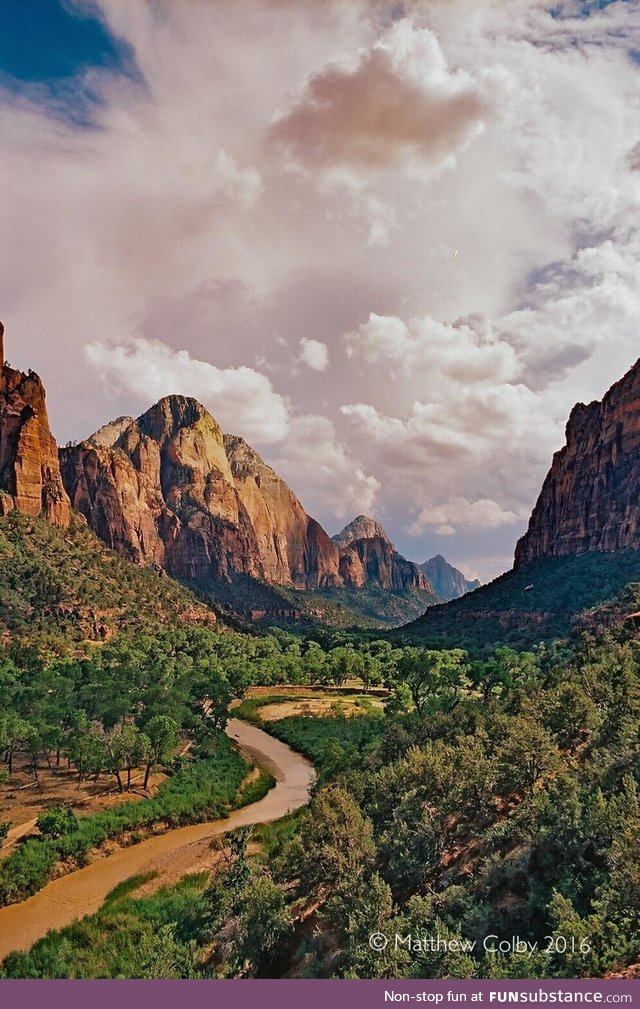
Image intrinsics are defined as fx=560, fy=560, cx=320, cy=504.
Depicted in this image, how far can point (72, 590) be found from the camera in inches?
4946

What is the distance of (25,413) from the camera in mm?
157750

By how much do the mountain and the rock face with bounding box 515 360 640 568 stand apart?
0.31 metres

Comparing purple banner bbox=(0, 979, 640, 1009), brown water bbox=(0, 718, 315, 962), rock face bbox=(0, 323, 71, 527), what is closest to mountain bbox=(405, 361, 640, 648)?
brown water bbox=(0, 718, 315, 962)

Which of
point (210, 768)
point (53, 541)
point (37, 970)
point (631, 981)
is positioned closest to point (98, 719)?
point (210, 768)

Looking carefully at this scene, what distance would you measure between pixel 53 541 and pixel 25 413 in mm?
41724

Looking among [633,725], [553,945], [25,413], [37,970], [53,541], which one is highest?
[25,413]

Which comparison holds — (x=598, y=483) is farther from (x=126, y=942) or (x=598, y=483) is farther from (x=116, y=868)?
(x=126, y=942)

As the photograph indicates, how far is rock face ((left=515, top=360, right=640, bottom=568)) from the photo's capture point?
6230 inches

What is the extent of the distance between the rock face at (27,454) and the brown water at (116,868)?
11493 cm

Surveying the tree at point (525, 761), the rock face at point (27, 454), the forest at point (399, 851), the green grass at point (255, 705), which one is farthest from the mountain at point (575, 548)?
the rock face at point (27, 454)

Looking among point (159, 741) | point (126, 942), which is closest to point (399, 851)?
point (126, 942)

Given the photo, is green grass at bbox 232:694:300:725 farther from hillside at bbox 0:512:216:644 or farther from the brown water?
hillside at bbox 0:512:216:644

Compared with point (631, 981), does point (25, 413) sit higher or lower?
higher

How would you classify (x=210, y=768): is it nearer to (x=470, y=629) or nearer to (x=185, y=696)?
(x=185, y=696)
